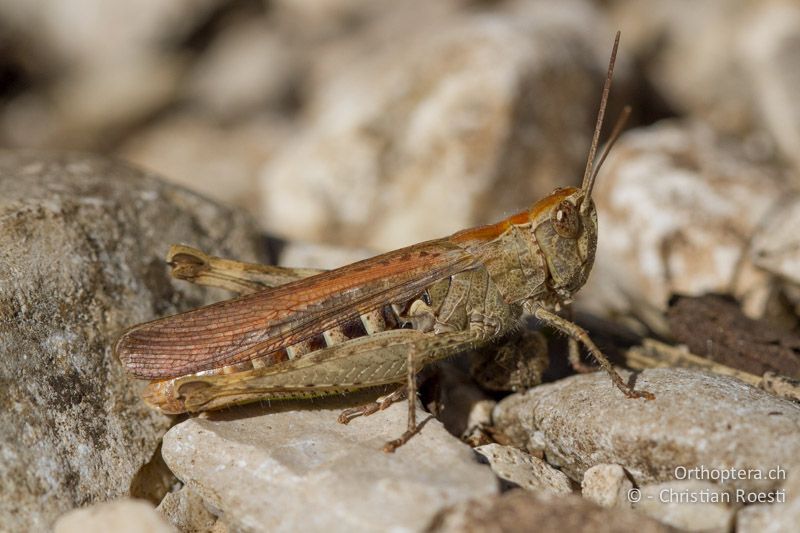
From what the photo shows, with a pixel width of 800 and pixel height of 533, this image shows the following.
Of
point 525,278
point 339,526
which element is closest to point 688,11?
point 525,278

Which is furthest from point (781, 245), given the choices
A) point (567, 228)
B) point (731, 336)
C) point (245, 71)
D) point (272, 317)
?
point (245, 71)

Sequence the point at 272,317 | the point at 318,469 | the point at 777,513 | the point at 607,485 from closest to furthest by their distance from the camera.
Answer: the point at 777,513 < the point at 318,469 < the point at 607,485 < the point at 272,317

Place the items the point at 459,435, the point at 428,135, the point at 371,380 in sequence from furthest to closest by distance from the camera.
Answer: the point at 428,135 → the point at 459,435 → the point at 371,380

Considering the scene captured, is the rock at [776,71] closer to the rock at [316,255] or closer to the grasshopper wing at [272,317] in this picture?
the rock at [316,255]

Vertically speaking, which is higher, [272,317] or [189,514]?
[272,317]

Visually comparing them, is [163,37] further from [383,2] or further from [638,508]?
[638,508]

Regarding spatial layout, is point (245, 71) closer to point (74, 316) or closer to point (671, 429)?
point (74, 316)
